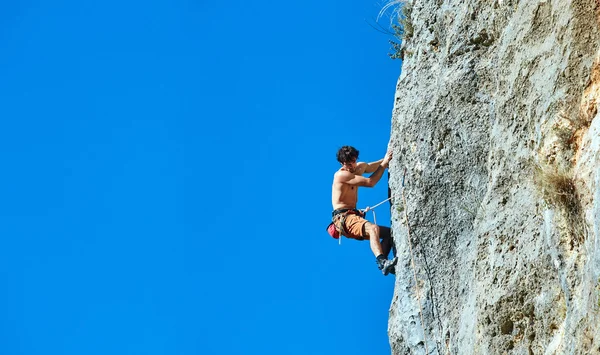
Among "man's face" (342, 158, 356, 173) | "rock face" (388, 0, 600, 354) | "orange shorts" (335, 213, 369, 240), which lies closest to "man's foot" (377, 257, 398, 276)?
"rock face" (388, 0, 600, 354)

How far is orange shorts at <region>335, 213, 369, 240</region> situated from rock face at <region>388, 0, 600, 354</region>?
0.80 m

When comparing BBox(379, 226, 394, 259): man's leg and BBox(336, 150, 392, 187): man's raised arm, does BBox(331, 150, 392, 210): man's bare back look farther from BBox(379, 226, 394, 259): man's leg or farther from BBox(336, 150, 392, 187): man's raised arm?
BBox(379, 226, 394, 259): man's leg

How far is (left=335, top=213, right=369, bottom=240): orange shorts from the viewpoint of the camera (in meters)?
11.6

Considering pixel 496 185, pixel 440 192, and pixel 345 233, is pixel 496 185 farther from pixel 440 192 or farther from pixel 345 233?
pixel 345 233

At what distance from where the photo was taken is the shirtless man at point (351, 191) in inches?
456

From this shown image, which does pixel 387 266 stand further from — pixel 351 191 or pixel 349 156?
pixel 349 156

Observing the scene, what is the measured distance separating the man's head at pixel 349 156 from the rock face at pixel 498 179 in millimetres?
889

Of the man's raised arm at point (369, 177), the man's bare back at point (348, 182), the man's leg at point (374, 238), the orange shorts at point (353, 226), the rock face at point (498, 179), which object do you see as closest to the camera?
the rock face at point (498, 179)

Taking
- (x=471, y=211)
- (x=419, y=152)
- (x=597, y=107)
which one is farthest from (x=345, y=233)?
(x=597, y=107)

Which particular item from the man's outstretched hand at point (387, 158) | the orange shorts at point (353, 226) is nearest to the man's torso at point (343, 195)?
the orange shorts at point (353, 226)

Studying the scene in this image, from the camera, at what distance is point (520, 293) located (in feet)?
26.1

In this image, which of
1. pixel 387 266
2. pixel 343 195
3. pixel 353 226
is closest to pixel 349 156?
pixel 343 195

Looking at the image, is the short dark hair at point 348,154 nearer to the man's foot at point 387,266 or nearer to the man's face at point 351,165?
the man's face at point 351,165

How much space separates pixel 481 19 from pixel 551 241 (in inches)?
143
